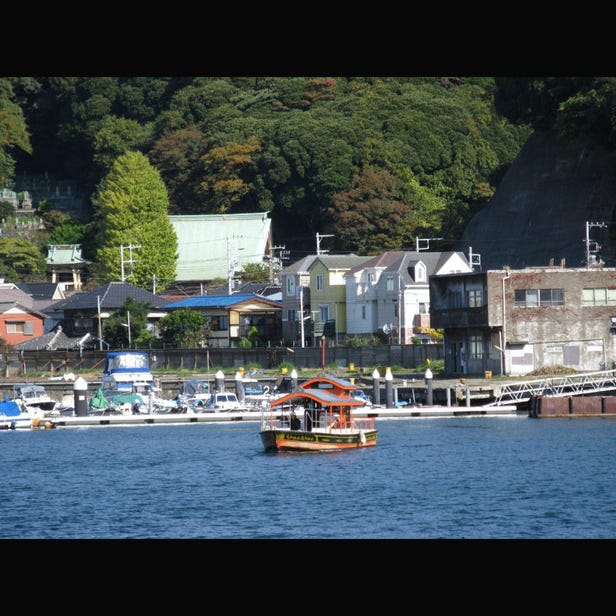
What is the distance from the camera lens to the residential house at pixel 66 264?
82.5 metres

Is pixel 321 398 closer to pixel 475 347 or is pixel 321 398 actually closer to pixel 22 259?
pixel 475 347

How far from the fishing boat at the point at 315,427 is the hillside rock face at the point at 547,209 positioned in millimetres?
27890

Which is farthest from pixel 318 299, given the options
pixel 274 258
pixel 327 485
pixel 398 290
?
pixel 327 485

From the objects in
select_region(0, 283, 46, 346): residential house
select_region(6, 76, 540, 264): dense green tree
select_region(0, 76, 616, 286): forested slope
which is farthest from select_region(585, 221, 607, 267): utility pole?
select_region(0, 283, 46, 346): residential house

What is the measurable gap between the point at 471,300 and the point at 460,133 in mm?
35269

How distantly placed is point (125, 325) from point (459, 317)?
21358mm

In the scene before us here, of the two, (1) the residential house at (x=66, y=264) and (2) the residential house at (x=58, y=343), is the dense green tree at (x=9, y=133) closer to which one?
(1) the residential house at (x=66, y=264)

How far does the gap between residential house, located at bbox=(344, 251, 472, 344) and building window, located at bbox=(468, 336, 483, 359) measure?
909 centimetres

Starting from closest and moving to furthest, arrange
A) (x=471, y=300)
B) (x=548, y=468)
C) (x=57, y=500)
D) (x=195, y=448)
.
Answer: (x=57, y=500) < (x=548, y=468) < (x=195, y=448) < (x=471, y=300)

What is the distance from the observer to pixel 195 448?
38000 millimetres

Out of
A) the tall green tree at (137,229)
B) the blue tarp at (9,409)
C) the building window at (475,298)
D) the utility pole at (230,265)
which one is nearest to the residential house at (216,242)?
the utility pole at (230,265)
